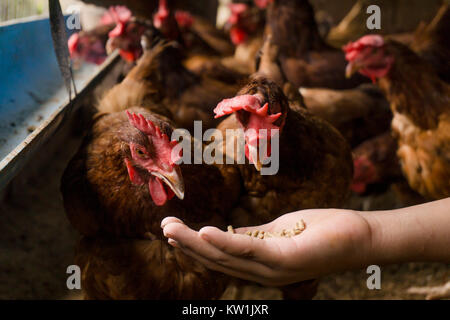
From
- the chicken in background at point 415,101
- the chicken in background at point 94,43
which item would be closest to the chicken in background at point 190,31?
the chicken in background at point 94,43

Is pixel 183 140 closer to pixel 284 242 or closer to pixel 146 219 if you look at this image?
pixel 146 219

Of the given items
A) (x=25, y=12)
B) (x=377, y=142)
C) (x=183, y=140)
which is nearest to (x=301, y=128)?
(x=183, y=140)

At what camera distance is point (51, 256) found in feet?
4.95

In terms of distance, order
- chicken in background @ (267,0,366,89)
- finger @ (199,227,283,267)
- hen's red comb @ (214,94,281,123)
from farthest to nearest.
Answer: chicken in background @ (267,0,366,89)
hen's red comb @ (214,94,281,123)
finger @ (199,227,283,267)

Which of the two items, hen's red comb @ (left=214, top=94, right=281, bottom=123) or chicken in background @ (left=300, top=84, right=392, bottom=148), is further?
chicken in background @ (left=300, top=84, right=392, bottom=148)

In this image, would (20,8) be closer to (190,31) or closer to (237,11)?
(190,31)

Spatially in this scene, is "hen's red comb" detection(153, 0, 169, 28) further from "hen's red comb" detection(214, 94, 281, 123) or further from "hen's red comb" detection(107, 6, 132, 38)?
"hen's red comb" detection(214, 94, 281, 123)

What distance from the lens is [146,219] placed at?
3.39 feet

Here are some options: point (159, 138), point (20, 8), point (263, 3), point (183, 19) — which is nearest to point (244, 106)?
point (159, 138)

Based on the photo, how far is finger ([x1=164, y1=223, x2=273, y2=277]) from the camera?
709 millimetres

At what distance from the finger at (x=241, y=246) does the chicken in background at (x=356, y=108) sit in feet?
3.09

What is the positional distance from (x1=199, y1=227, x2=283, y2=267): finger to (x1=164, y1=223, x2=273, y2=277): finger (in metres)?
0.01

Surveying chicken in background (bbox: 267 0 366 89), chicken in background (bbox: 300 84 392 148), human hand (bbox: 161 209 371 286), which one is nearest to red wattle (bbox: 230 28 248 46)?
chicken in background (bbox: 267 0 366 89)

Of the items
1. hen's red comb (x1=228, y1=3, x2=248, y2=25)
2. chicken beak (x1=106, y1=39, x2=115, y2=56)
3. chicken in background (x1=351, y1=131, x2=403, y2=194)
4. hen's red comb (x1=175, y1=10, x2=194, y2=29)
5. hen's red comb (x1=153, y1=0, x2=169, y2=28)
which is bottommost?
chicken in background (x1=351, y1=131, x2=403, y2=194)
